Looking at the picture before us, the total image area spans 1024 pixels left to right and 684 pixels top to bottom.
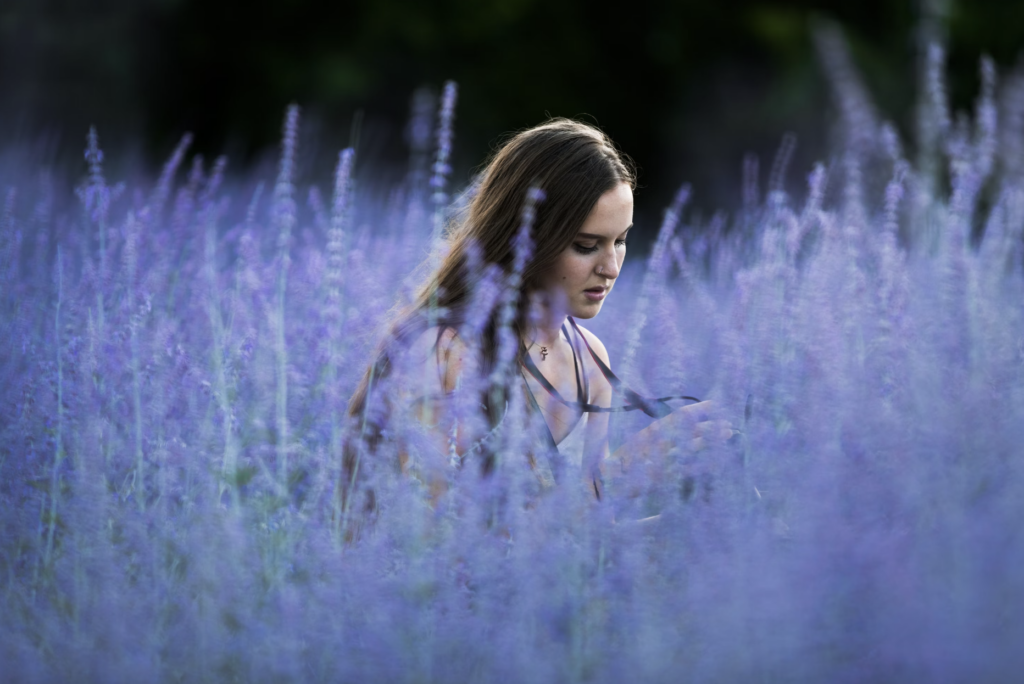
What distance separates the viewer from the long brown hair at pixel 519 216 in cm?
229

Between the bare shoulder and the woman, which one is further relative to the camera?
the bare shoulder

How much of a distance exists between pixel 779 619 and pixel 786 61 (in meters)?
9.78

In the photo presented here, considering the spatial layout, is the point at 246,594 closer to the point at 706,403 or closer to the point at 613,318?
the point at 706,403

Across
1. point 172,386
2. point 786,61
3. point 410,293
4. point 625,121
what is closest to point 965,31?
point 786,61

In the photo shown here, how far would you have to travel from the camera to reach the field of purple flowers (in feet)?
5.49

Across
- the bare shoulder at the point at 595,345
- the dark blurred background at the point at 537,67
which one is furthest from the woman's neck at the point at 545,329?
the dark blurred background at the point at 537,67

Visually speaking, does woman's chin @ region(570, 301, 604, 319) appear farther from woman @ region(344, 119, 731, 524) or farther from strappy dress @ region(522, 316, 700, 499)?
strappy dress @ region(522, 316, 700, 499)

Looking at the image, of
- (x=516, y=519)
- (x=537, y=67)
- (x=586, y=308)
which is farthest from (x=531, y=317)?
(x=537, y=67)

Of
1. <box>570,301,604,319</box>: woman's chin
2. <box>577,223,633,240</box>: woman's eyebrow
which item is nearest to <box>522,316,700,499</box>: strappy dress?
<box>570,301,604,319</box>: woman's chin

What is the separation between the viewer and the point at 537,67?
11570 mm

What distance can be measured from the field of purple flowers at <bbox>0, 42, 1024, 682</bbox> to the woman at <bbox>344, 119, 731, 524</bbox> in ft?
0.36

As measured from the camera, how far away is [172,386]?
216 cm

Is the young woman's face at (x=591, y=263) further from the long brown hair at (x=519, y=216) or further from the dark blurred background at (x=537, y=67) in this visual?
the dark blurred background at (x=537, y=67)

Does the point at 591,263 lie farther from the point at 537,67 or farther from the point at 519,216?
the point at 537,67
